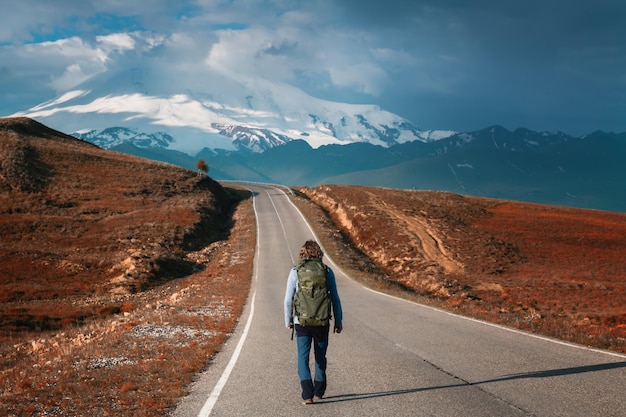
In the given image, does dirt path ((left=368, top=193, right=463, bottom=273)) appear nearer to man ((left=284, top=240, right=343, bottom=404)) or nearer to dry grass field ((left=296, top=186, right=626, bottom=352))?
dry grass field ((left=296, top=186, right=626, bottom=352))

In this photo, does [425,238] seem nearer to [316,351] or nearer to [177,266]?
[177,266]

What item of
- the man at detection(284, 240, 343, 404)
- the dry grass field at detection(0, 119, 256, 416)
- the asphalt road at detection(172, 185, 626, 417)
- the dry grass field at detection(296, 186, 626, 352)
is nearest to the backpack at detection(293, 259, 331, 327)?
the man at detection(284, 240, 343, 404)

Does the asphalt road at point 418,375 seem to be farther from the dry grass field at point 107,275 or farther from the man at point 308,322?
the dry grass field at point 107,275

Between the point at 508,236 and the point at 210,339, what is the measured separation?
46908 millimetres

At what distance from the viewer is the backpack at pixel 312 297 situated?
8.02 metres

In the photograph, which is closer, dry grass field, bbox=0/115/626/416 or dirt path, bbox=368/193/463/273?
dry grass field, bbox=0/115/626/416

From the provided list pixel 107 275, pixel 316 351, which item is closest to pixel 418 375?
pixel 316 351

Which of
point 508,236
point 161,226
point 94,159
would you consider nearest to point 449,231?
point 508,236

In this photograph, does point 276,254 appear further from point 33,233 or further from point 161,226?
point 33,233

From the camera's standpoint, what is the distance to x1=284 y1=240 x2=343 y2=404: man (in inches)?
316

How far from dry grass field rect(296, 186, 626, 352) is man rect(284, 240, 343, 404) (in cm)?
884

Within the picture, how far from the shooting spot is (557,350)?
39.1ft

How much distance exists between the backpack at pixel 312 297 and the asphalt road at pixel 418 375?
1383 mm

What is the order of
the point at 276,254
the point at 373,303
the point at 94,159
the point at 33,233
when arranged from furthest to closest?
the point at 94,159, the point at 33,233, the point at 276,254, the point at 373,303
